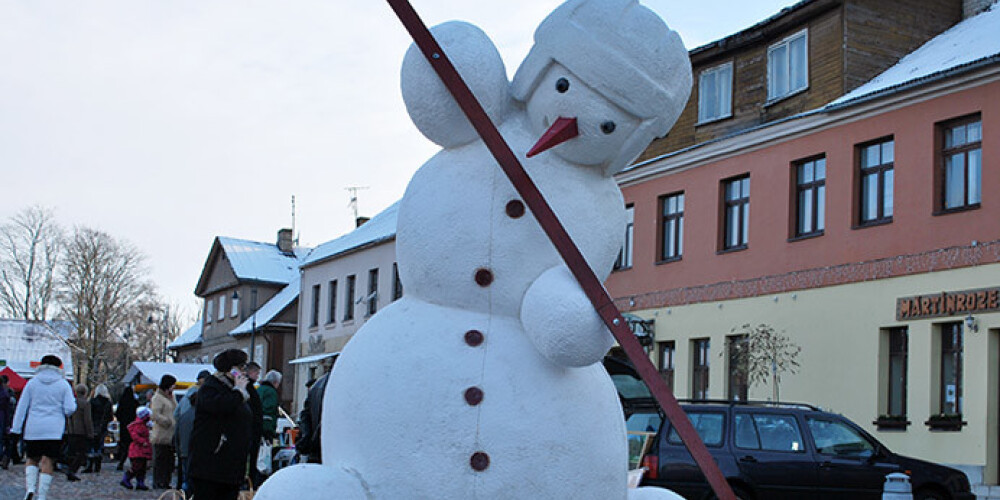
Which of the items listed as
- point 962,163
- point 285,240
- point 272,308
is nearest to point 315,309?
point 272,308

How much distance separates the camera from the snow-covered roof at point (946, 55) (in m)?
19.4

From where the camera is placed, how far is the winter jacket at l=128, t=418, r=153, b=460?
17.3 metres

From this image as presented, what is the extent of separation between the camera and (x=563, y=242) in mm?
3756

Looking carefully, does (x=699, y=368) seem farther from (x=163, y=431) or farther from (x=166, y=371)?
(x=166, y=371)

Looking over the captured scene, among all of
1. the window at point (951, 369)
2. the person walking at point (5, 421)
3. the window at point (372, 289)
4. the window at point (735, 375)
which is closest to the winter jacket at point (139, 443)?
the person walking at point (5, 421)

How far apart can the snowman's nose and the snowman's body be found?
0.44 ft

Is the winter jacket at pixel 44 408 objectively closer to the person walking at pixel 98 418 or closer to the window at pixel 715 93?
the person walking at pixel 98 418

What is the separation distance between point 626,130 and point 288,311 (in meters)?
45.3

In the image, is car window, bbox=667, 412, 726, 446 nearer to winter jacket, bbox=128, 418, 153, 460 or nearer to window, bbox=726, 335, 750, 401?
winter jacket, bbox=128, 418, 153, 460

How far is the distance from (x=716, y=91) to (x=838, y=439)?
12904 mm

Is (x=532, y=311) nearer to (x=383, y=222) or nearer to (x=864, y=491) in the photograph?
(x=864, y=491)

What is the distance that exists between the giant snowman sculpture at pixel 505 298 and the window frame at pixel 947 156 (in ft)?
53.0

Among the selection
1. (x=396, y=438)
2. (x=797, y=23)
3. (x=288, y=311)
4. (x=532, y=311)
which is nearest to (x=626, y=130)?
(x=532, y=311)

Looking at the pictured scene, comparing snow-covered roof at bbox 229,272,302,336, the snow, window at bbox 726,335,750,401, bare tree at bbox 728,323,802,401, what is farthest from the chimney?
bare tree at bbox 728,323,802,401
